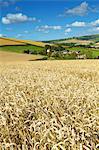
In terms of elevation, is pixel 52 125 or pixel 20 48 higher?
pixel 52 125

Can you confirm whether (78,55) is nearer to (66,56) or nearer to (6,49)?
(66,56)

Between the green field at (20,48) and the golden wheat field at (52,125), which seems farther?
the green field at (20,48)

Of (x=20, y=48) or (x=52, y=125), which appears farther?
(x=20, y=48)

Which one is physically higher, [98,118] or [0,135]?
[98,118]

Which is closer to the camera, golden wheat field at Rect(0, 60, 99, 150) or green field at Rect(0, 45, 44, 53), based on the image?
golden wheat field at Rect(0, 60, 99, 150)

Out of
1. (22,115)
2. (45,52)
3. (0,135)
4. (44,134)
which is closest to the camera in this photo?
(44,134)

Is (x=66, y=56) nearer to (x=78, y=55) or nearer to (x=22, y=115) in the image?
(x=78, y=55)

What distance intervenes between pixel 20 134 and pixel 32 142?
678 mm

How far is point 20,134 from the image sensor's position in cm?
440

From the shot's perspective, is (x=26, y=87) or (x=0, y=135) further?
(x=26, y=87)

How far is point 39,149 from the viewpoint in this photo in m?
3.57

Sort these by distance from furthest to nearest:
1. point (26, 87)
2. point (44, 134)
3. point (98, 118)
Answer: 1. point (26, 87)
2. point (98, 118)
3. point (44, 134)

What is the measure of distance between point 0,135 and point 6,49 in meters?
66.7

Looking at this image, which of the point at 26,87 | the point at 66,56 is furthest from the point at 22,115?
the point at 66,56
